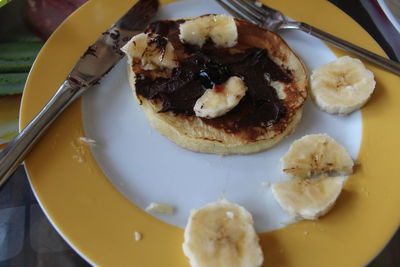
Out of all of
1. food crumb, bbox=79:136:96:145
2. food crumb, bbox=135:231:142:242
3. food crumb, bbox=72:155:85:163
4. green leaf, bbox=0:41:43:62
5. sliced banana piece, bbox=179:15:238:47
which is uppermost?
sliced banana piece, bbox=179:15:238:47

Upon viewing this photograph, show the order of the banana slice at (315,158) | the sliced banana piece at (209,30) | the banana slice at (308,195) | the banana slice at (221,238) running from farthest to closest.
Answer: the sliced banana piece at (209,30), the banana slice at (315,158), the banana slice at (308,195), the banana slice at (221,238)

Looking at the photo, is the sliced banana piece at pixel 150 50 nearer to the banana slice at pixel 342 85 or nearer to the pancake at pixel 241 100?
the pancake at pixel 241 100

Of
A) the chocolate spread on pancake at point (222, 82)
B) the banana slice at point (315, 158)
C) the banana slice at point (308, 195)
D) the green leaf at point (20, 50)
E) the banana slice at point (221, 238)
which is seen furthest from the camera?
the green leaf at point (20, 50)

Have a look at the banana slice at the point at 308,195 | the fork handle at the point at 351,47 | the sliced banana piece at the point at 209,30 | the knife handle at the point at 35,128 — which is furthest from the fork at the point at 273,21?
the knife handle at the point at 35,128

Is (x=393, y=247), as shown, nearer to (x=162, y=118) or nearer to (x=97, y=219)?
(x=162, y=118)

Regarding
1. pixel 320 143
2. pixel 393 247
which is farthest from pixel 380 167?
pixel 393 247

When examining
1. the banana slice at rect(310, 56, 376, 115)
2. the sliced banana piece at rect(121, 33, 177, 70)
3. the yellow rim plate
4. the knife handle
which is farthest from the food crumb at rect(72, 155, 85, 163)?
the banana slice at rect(310, 56, 376, 115)

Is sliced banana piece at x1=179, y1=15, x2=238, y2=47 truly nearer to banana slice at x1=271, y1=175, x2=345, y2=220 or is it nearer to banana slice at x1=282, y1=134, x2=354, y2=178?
banana slice at x1=282, y1=134, x2=354, y2=178
